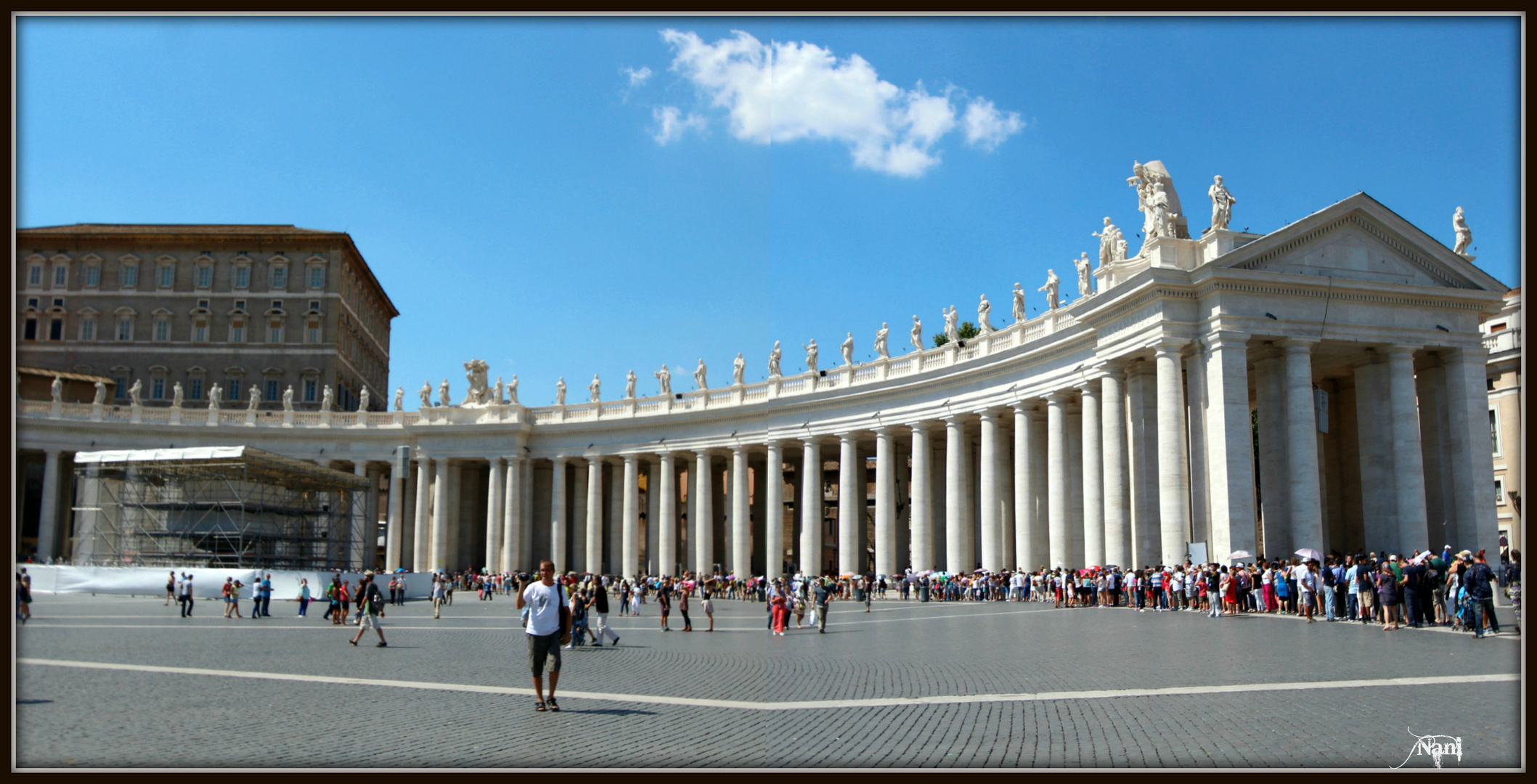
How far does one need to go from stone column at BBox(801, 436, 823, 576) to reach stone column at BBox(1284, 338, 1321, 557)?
1085 inches

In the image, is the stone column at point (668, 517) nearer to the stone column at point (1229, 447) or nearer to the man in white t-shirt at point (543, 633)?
the stone column at point (1229, 447)

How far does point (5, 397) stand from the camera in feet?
28.1

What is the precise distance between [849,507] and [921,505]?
5.57m

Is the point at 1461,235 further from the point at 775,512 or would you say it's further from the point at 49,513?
the point at 49,513

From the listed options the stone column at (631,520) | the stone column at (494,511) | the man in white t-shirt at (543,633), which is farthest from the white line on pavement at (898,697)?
the stone column at (494,511)

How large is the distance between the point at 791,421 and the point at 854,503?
6724mm

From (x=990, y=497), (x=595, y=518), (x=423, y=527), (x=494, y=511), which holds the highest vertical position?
(x=990, y=497)

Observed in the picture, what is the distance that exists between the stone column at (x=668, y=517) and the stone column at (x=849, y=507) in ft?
43.2

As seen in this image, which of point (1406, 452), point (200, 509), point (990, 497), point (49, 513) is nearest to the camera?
point (1406, 452)

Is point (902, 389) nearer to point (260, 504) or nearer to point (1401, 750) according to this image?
point (260, 504)

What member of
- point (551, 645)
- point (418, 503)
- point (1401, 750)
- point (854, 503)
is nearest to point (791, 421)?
point (854, 503)

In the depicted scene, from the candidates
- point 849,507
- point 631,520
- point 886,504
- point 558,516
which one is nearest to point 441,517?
point 558,516

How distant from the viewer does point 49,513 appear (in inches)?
2704

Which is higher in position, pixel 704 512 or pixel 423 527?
pixel 704 512
